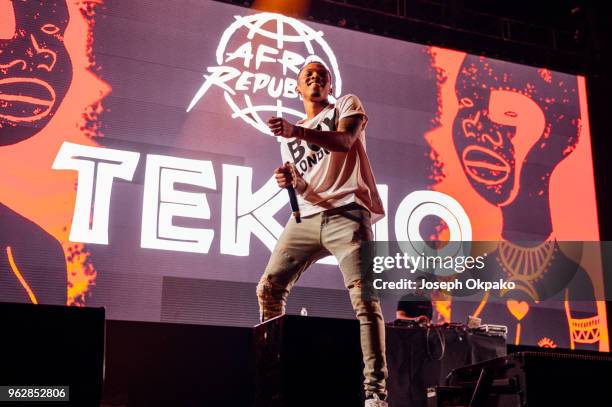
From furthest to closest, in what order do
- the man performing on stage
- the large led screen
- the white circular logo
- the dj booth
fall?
1. the white circular logo
2. the large led screen
3. the dj booth
4. the man performing on stage

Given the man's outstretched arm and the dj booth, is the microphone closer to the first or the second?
the man's outstretched arm

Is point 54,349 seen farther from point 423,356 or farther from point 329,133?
point 423,356

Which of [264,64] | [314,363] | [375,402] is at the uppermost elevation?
[264,64]

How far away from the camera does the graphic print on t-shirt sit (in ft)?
9.66

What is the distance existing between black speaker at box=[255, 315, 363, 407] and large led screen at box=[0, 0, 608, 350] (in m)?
0.89

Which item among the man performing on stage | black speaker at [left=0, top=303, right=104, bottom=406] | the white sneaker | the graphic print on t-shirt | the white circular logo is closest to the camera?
black speaker at [left=0, top=303, right=104, bottom=406]

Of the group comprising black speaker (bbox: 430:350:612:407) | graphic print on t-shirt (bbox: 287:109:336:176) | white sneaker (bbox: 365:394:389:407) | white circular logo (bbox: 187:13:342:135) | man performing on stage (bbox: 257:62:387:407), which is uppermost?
white circular logo (bbox: 187:13:342:135)

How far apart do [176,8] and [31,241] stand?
1.85 m

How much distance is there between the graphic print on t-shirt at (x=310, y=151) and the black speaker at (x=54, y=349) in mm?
1295

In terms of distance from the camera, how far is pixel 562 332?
198 inches

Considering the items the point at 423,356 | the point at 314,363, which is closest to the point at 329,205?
the point at 314,363

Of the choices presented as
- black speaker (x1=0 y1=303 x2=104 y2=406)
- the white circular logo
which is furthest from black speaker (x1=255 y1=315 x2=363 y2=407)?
the white circular logo

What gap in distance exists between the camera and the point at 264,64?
4.83 metres

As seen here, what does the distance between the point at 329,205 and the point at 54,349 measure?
4.18ft
